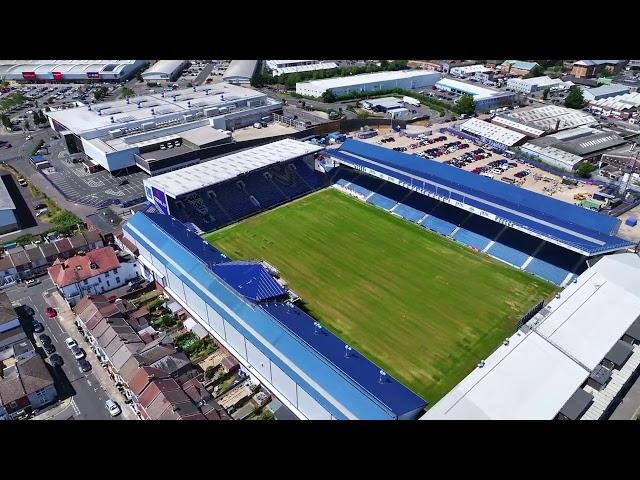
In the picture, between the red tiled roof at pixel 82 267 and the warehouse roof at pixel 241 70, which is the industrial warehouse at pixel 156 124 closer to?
the warehouse roof at pixel 241 70

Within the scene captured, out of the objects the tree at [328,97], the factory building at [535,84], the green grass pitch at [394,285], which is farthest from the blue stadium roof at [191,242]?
the factory building at [535,84]

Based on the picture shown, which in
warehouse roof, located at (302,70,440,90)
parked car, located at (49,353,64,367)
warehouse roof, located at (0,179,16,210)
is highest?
warehouse roof, located at (302,70,440,90)

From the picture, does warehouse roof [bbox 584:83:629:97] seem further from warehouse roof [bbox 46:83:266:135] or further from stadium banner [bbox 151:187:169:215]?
stadium banner [bbox 151:187:169:215]

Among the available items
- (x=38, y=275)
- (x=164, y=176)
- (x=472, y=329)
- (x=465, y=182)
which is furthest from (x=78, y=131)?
(x=472, y=329)

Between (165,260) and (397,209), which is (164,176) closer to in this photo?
(165,260)

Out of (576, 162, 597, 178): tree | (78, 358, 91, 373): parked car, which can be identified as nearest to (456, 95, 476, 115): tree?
(576, 162, 597, 178): tree
